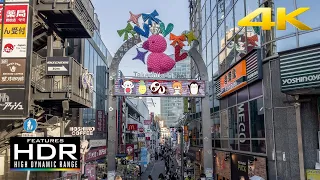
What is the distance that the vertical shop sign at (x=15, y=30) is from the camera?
14438mm

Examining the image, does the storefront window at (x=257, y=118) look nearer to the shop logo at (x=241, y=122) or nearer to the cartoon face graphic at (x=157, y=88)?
Result: the shop logo at (x=241, y=122)

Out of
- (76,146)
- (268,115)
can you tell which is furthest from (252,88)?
(76,146)

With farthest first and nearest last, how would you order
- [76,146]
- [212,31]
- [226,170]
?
1. [212,31]
2. [226,170]
3. [76,146]

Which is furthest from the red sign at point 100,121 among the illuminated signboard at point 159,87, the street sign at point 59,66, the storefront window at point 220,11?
the street sign at point 59,66

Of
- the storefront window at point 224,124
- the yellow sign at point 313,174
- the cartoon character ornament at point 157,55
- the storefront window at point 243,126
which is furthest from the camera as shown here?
the storefront window at point 224,124

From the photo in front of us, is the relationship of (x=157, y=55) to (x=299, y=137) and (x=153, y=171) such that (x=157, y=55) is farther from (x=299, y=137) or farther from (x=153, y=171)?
(x=153, y=171)

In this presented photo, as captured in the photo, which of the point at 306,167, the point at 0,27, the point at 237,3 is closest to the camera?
the point at 306,167

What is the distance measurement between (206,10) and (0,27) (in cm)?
2312

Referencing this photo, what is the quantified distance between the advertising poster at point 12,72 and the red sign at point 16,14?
1.82 metres

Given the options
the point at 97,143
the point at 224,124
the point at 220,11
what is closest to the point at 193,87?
the point at 224,124

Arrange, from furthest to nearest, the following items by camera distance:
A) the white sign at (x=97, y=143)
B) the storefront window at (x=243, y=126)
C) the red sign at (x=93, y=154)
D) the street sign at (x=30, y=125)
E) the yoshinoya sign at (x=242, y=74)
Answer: the white sign at (x=97, y=143)
the red sign at (x=93, y=154)
the storefront window at (x=243, y=126)
the yoshinoya sign at (x=242, y=74)
the street sign at (x=30, y=125)

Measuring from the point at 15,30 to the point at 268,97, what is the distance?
12200mm

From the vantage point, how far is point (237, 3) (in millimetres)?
21797

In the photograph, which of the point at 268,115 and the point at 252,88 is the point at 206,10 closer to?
the point at 252,88
